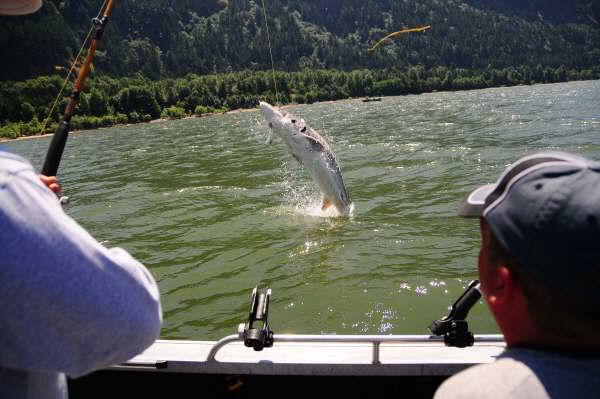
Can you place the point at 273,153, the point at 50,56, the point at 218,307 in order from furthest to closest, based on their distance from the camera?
the point at 50,56 → the point at 273,153 → the point at 218,307

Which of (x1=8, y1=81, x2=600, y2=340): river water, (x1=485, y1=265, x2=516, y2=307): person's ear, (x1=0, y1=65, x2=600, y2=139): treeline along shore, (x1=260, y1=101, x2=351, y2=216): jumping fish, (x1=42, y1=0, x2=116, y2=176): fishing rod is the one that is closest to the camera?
(x1=485, y1=265, x2=516, y2=307): person's ear

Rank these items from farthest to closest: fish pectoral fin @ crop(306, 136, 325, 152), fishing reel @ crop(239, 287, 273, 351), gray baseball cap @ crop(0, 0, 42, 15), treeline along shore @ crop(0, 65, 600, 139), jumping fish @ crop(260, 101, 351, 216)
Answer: treeline along shore @ crop(0, 65, 600, 139) < fish pectoral fin @ crop(306, 136, 325, 152) < jumping fish @ crop(260, 101, 351, 216) < fishing reel @ crop(239, 287, 273, 351) < gray baseball cap @ crop(0, 0, 42, 15)

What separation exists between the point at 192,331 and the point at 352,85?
120m

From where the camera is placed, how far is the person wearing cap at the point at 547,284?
1374 mm

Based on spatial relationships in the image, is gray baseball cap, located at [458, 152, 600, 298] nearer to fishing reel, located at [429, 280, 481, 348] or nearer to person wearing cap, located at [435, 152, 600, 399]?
person wearing cap, located at [435, 152, 600, 399]

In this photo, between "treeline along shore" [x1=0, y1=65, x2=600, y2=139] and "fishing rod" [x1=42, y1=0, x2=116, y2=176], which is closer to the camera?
"fishing rod" [x1=42, y1=0, x2=116, y2=176]

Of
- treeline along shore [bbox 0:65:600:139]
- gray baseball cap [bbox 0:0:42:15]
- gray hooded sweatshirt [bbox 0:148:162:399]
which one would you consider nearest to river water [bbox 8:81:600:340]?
gray hooded sweatshirt [bbox 0:148:162:399]

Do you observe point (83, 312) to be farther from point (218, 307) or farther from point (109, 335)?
point (218, 307)

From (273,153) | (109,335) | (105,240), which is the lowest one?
(273,153)

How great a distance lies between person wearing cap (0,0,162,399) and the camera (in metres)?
1.39

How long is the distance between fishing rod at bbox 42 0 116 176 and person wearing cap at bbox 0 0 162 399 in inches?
101

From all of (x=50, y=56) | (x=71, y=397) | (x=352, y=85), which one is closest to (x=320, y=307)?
(x=71, y=397)

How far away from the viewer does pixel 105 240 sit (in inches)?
500

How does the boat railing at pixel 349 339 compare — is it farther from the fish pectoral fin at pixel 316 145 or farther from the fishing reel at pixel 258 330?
the fish pectoral fin at pixel 316 145
